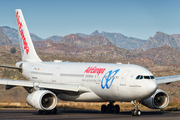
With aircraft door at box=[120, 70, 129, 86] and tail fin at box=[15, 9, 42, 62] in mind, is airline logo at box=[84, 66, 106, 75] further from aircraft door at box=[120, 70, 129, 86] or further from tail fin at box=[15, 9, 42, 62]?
tail fin at box=[15, 9, 42, 62]

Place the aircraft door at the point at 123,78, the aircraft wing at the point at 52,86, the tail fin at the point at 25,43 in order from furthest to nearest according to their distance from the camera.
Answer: the tail fin at the point at 25,43, the aircraft wing at the point at 52,86, the aircraft door at the point at 123,78

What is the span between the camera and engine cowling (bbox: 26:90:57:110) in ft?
91.5

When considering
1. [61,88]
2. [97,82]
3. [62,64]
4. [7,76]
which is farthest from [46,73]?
[7,76]

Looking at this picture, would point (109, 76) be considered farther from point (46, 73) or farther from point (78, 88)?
point (46, 73)

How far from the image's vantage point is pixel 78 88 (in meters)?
30.4

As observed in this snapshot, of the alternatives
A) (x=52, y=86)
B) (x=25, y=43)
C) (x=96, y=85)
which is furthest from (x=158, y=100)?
(x=25, y=43)

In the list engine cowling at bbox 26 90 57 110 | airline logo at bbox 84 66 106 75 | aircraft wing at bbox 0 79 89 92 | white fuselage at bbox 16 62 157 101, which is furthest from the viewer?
aircraft wing at bbox 0 79 89 92

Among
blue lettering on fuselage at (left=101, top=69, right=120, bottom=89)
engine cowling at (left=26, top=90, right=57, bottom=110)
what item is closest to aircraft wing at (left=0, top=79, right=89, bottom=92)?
engine cowling at (left=26, top=90, right=57, bottom=110)

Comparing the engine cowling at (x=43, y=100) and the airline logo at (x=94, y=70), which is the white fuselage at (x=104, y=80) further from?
the engine cowling at (x=43, y=100)

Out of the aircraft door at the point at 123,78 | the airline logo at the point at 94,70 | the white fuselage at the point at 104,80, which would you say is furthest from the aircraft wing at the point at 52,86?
the aircraft door at the point at 123,78

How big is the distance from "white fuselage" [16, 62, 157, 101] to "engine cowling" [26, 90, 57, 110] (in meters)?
3.01

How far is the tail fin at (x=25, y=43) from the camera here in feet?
140

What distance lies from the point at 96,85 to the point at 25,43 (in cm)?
1758

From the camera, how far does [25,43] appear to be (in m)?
43.0
